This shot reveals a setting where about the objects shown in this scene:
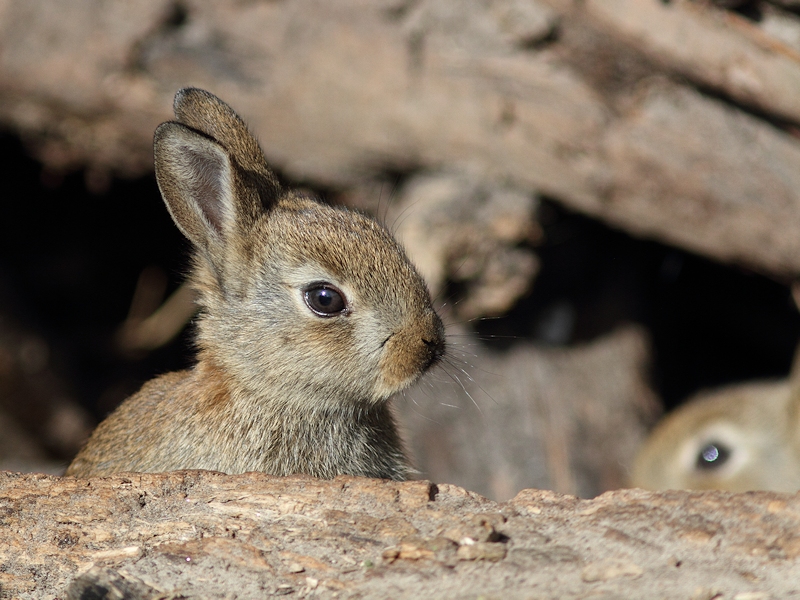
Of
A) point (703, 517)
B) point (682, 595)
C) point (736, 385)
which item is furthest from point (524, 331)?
point (682, 595)

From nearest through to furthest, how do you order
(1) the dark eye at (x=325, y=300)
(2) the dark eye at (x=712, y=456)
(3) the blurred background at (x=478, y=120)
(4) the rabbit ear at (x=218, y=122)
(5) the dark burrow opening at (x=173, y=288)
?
(1) the dark eye at (x=325, y=300)
(4) the rabbit ear at (x=218, y=122)
(3) the blurred background at (x=478, y=120)
(2) the dark eye at (x=712, y=456)
(5) the dark burrow opening at (x=173, y=288)

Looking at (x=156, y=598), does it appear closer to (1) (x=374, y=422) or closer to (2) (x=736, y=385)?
(1) (x=374, y=422)

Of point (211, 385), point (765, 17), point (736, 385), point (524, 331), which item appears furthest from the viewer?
point (736, 385)

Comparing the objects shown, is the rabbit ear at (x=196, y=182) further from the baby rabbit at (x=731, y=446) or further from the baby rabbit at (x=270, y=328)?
the baby rabbit at (x=731, y=446)

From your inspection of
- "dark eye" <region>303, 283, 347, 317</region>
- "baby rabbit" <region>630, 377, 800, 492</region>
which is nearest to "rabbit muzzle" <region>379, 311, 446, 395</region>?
"dark eye" <region>303, 283, 347, 317</region>

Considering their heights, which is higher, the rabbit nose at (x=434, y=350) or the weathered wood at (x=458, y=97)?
the weathered wood at (x=458, y=97)

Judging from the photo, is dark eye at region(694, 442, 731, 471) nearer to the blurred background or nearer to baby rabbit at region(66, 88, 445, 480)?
the blurred background

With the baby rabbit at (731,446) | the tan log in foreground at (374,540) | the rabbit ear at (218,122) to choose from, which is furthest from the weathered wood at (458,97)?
the tan log in foreground at (374,540)
